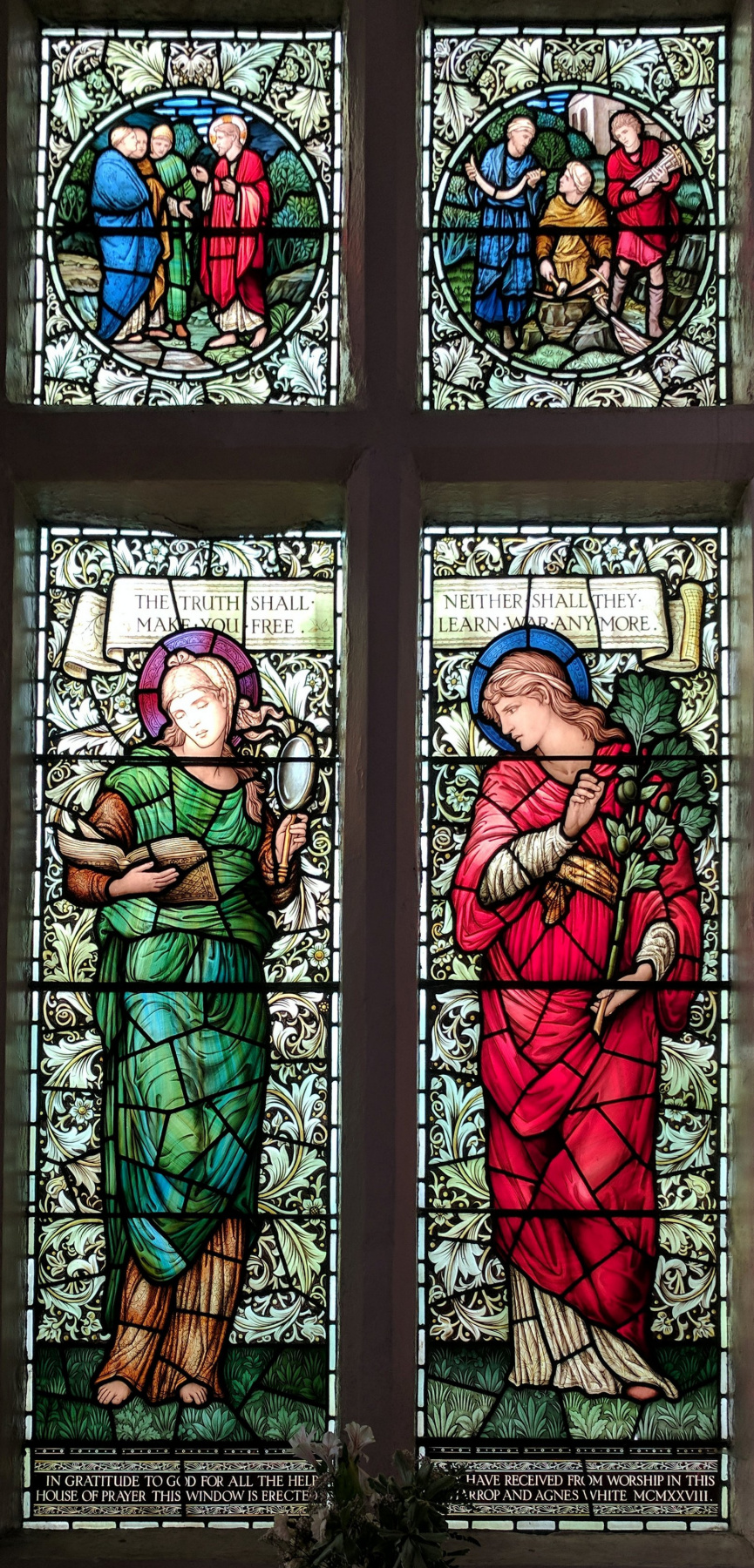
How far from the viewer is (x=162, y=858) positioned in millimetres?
3467

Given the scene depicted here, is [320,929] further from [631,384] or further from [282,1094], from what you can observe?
[631,384]

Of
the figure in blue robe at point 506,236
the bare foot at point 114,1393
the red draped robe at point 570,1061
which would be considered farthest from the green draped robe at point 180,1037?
the figure in blue robe at point 506,236

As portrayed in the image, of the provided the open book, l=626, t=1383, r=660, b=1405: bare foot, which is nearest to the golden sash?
the open book

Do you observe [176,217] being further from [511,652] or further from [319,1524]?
[319,1524]

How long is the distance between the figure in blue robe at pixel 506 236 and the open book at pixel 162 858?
134 centimetres

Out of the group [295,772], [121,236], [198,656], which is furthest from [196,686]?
[121,236]

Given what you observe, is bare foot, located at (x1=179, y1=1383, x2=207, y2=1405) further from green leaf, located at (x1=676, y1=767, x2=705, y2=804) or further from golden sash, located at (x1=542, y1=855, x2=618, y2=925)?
green leaf, located at (x1=676, y1=767, x2=705, y2=804)

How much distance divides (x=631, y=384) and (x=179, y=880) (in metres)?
1.46

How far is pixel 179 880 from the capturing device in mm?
3459

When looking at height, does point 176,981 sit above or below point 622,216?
below

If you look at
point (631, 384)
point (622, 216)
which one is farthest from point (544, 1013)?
point (622, 216)

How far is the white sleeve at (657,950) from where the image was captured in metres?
3.43

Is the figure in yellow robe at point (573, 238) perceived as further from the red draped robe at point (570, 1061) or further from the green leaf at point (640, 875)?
the green leaf at point (640, 875)

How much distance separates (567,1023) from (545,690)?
2.34 ft
